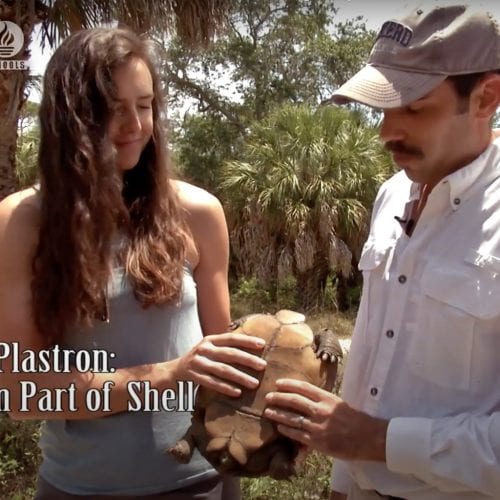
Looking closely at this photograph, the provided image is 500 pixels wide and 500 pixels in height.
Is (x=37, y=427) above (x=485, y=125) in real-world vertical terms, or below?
below

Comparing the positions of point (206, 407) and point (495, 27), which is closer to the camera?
point (495, 27)

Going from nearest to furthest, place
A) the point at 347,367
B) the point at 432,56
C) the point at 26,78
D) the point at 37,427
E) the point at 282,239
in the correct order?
the point at 432,56 < the point at 347,367 < the point at 37,427 < the point at 26,78 < the point at 282,239

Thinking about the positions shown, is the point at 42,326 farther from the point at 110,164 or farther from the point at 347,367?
the point at 347,367

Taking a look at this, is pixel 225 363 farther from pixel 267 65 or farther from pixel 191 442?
pixel 267 65

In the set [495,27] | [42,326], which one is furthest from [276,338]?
[495,27]

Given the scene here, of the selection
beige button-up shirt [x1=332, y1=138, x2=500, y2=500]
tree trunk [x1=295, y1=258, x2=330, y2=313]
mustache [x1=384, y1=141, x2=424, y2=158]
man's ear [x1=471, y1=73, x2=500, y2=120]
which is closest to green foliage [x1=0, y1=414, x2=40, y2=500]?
beige button-up shirt [x1=332, y1=138, x2=500, y2=500]

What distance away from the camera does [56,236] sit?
5.37 feet

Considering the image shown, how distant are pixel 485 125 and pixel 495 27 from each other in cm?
21

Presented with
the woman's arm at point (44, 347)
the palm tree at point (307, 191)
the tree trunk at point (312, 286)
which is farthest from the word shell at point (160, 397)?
the tree trunk at point (312, 286)

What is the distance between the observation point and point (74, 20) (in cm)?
617

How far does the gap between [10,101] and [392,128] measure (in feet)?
15.5

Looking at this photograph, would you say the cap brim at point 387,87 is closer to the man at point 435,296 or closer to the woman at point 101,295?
the man at point 435,296

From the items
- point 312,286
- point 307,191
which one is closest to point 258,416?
point 307,191

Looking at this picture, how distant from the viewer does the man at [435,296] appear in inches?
55.1
